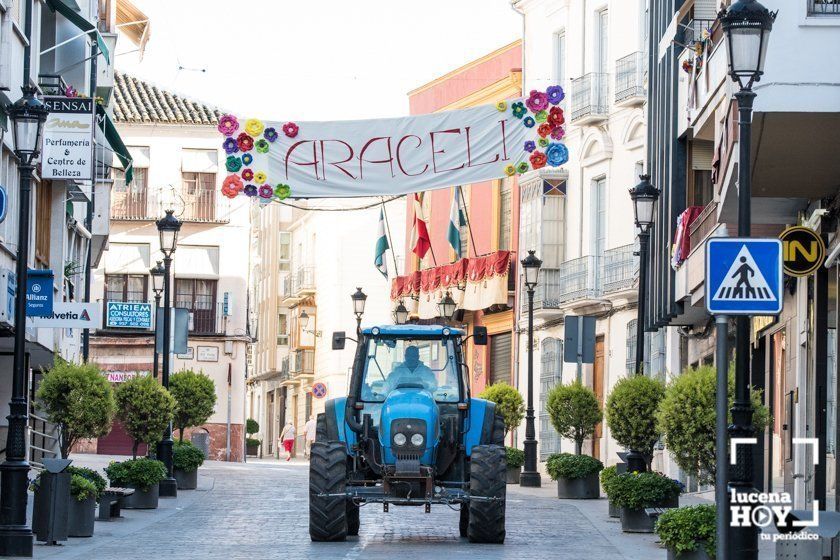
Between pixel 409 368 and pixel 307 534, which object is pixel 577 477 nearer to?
pixel 409 368

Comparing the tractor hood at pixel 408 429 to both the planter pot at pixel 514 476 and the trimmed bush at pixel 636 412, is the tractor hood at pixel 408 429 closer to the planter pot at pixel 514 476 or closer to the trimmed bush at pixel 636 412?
the trimmed bush at pixel 636 412

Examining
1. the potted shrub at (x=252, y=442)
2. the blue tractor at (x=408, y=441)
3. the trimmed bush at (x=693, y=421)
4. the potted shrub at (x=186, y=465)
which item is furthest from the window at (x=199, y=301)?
the trimmed bush at (x=693, y=421)

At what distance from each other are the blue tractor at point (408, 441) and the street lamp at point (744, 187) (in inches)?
238

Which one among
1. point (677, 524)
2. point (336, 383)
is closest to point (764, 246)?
point (677, 524)

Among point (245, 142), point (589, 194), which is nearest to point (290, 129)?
point (245, 142)

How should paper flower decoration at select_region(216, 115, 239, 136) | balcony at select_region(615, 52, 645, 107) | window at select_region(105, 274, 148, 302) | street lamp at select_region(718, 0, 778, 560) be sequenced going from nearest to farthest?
street lamp at select_region(718, 0, 778, 560)
paper flower decoration at select_region(216, 115, 239, 136)
balcony at select_region(615, 52, 645, 107)
window at select_region(105, 274, 148, 302)

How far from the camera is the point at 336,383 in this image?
238 feet

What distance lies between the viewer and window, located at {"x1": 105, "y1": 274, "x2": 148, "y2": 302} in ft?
205

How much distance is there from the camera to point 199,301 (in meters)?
62.9

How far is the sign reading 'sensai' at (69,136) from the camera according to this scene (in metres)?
27.3

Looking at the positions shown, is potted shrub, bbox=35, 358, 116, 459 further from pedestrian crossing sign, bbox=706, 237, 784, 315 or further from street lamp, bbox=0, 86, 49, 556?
pedestrian crossing sign, bbox=706, 237, 784, 315

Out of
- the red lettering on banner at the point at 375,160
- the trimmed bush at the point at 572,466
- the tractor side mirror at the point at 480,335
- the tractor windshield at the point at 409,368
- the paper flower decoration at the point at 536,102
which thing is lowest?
the trimmed bush at the point at 572,466

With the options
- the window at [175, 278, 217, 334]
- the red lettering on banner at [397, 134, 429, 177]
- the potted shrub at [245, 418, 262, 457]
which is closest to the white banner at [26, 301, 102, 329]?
the red lettering on banner at [397, 134, 429, 177]

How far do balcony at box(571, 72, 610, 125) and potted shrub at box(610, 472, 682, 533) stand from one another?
785 inches
